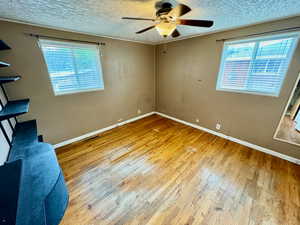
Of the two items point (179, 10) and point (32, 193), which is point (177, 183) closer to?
point (32, 193)

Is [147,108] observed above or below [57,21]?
below

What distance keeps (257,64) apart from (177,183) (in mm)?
2484

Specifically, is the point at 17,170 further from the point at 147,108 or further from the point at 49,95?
the point at 147,108

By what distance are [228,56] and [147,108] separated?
8.68 feet

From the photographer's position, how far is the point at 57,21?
6.05ft

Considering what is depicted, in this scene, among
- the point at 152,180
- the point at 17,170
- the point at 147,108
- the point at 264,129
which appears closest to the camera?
the point at 17,170

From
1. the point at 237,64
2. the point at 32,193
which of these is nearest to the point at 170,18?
the point at 237,64

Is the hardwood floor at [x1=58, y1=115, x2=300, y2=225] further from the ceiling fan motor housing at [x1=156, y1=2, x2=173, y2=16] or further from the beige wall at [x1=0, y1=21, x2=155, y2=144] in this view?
the ceiling fan motor housing at [x1=156, y1=2, x2=173, y2=16]

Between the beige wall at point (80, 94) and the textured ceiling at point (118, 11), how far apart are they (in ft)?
1.36

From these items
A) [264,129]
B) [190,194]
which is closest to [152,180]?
[190,194]

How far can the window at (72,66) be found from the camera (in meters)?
2.22

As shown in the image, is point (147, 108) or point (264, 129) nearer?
point (264, 129)

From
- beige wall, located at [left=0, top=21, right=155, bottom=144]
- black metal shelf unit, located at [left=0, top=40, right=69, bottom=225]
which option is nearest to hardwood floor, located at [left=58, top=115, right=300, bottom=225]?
beige wall, located at [left=0, top=21, right=155, bottom=144]

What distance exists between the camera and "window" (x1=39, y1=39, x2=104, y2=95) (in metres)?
2.22
